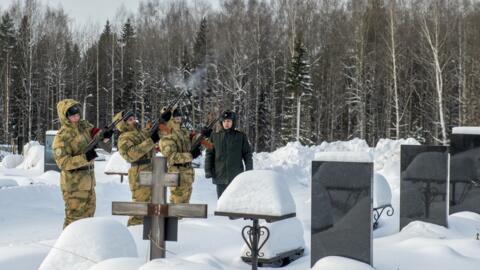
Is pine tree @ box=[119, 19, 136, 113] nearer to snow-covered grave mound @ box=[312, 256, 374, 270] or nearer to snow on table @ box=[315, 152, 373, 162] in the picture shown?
snow on table @ box=[315, 152, 373, 162]

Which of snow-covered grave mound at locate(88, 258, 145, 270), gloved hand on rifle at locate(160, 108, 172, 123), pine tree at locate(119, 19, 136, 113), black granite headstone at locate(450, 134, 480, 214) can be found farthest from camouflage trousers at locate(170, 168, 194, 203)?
pine tree at locate(119, 19, 136, 113)

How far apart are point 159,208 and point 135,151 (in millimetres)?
3248

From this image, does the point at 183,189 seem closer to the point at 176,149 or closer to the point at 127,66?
the point at 176,149

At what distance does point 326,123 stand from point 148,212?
105 feet

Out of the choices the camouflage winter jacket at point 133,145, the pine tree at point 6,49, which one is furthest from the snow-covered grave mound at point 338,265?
the pine tree at point 6,49

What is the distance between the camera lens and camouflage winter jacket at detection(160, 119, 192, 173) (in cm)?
730

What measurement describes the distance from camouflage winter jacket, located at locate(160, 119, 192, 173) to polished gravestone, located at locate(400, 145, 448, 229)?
2.69 metres

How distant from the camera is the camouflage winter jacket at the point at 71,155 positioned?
5.97m

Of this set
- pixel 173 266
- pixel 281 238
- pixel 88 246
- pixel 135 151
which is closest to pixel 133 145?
pixel 135 151

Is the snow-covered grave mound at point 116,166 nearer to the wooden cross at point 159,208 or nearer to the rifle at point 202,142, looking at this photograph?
the rifle at point 202,142

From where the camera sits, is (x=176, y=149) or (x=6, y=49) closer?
(x=176, y=149)

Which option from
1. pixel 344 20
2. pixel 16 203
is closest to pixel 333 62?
Result: pixel 344 20

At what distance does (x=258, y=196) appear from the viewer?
185 inches

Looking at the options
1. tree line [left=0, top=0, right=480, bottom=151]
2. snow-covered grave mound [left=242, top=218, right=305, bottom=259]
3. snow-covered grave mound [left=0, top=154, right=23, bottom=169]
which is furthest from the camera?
tree line [left=0, top=0, right=480, bottom=151]
